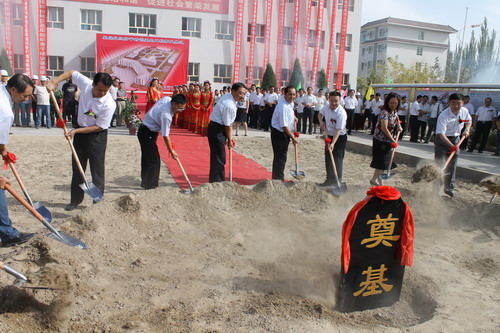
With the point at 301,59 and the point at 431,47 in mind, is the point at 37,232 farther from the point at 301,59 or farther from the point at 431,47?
the point at 431,47

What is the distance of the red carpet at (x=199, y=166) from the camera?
7.79 m

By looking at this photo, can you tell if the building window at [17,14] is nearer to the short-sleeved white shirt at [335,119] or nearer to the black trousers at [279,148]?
the black trousers at [279,148]

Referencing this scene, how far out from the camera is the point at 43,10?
1005 inches

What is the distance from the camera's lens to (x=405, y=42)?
54188 mm

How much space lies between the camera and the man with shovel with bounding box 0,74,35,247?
3.92 metres

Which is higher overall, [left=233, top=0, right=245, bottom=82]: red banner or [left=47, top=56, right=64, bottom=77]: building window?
[left=233, top=0, right=245, bottom=82]: red banner

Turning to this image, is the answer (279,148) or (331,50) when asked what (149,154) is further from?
(331,50)

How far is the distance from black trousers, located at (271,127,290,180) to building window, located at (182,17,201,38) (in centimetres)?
2338

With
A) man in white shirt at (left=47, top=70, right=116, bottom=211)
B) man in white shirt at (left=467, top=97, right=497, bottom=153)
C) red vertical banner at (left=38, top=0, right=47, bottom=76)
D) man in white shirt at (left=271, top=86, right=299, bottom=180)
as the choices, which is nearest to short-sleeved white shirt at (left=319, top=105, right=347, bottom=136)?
man in white shirt at (left=271, top=86, right=299, bottom=180)

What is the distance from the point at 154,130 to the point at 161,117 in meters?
0.38

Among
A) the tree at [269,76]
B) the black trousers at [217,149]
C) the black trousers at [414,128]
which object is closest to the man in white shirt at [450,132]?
the black trousers at [217,149]

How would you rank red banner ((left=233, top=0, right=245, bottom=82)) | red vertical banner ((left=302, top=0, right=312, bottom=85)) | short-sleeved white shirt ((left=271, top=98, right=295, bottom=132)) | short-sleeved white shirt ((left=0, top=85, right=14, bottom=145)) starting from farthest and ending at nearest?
1. red vertical banner ((left=302, top=0, right=312, bottom=85))
2. red banner ((left=233, top=0, right=245, bottom=82))
3. short-sleeved white shirt ((left=271, top=98, right=295, bottom=132))
4. short-sleeved white shirt ((left=0, top=85, right=14, bottom=145))

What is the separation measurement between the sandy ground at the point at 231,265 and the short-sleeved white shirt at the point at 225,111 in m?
1.00

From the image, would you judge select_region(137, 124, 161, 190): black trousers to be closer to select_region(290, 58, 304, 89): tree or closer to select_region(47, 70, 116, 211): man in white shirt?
select_region(47, 70, 116, 211): man in white shirt
